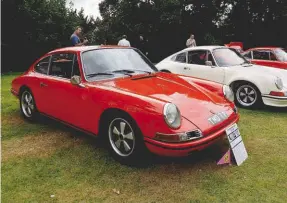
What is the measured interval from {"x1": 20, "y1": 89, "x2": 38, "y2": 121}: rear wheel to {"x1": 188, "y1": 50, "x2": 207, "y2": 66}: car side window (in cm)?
402

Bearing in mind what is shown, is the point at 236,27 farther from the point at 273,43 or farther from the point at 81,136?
the point at 81,136

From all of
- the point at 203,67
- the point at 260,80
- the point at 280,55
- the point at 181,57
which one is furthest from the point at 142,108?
the point at 280,55

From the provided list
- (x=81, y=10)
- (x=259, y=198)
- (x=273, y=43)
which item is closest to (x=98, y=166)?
(x=259, y=198)

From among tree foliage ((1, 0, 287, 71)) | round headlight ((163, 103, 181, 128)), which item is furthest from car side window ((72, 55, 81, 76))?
tree foliage ((1, 0, 287, 71))

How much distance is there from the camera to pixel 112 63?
4.73m

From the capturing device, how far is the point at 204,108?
13.0 feet

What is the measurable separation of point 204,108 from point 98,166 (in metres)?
1.52

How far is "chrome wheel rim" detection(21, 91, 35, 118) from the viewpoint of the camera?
5.76m

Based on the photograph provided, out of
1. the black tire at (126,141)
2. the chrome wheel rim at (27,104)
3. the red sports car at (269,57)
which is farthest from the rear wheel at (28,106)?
the red sports car at (269,57)

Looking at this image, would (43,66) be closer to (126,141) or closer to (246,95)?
(126,141)

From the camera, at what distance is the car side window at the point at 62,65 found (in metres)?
4.83

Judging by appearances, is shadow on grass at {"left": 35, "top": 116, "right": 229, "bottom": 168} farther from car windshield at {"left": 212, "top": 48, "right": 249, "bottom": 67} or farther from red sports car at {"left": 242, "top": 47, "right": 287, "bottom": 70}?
red sports car at {"left": 242, "top": 47, "right": 287, "bottom": 70}

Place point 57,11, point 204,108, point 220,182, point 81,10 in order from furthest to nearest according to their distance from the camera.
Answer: point 81,10, point 57,11, point 204,108, point 220,182

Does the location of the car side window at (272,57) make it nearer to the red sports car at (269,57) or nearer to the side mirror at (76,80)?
the red sports car at (269,57)
